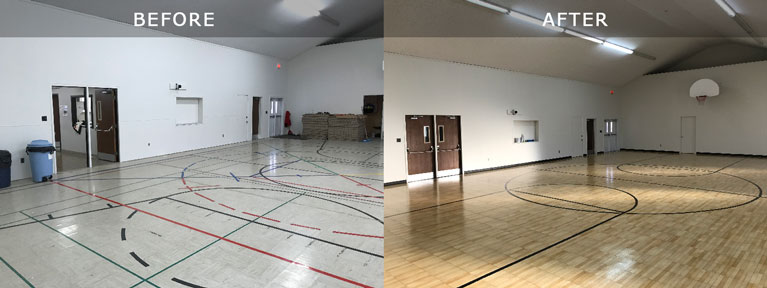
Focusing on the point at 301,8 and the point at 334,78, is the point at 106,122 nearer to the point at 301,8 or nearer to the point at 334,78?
the point at 301,8

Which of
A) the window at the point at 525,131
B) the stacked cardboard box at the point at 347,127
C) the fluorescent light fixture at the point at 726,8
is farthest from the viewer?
the stacked cardboard box at the point at 347,127

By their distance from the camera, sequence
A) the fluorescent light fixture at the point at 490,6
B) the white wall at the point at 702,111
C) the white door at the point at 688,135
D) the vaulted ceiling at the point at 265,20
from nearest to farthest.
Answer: the fluorescent light fixture at the point at 490,6, the vaulted ceiling at the point at 265,20, the white wall at the point at 702,111, the white door at the point at 688,135

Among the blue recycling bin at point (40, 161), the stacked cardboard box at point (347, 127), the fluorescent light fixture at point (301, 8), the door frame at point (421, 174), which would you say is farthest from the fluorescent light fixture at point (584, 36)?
the blue recycling bin at point (40, 161)

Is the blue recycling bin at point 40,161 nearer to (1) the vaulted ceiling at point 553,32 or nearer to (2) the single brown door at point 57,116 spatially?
(2) the single brown door at point 57,116

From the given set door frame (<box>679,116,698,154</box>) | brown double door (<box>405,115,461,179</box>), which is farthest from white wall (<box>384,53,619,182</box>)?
door frame (<box>679,116,698,154</box>)

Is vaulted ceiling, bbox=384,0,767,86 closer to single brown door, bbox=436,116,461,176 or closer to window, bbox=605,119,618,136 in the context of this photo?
single brown door, bbox=436,116,461,176

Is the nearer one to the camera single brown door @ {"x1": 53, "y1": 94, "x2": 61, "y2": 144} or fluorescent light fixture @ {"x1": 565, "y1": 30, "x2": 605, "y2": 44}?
fluorescent light fixture @ {"x1": 565, "y1": 30, "x2": 605, "y2": 44}

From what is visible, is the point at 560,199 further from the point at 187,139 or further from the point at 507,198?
the point at 187,139

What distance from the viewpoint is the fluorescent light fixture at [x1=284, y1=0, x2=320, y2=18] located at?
10008 mm

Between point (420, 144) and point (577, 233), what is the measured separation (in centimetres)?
434

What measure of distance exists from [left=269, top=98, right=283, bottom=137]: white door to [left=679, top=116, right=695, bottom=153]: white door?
14804 millimetres

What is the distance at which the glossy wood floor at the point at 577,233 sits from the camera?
3139 mm

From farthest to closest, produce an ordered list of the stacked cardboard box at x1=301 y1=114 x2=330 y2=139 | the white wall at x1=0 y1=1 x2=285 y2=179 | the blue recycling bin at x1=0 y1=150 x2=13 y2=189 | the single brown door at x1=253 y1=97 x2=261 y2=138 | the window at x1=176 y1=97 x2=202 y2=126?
the stacked cardboard box at x1=301 y1=114 x2=330 y2=139 < the single brown door at x1=253 y1=97 x2=261 y2=138 < the window at x1=176 y1=97 x2=202 y2=126 < the white wall at x1=0 y1=1 x2=285 y2=179 < the blue recycling bin at x1=0 y1=150 x2=13 y2=189

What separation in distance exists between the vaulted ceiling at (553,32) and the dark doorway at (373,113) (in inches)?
205
